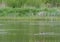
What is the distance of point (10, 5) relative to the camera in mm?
47875

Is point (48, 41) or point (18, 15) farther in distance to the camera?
point (18, 15)

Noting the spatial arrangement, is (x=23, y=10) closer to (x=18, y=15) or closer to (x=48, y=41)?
(x=18, y=15)

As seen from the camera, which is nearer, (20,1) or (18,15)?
(18,15)

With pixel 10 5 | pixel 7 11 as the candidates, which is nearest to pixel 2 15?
pixel 7 11

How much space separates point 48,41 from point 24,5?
35500 millimetres

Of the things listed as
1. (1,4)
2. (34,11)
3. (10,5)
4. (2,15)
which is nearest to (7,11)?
Result: (2,15)

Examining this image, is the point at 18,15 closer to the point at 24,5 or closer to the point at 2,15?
the point at 2,15

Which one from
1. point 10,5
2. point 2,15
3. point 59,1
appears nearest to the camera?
point 2,15

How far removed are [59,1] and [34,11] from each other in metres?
11.8

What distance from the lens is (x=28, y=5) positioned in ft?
161

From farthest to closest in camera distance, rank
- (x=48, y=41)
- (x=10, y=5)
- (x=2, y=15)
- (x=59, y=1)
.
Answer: (x=59, y=1), (x=10, y=5), (x=2, y=15), (x=48, y=41)

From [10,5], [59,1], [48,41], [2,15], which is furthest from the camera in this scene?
[59,1]

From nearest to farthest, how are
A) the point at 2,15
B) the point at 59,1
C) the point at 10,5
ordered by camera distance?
1. the point at 2,15
2. the point at 10,5
3. the point at 59,1

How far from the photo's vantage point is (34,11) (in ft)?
135
